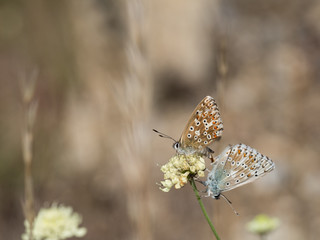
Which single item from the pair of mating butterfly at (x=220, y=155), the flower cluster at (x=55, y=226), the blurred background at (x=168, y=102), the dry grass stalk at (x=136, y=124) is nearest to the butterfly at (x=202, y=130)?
the pair of mating butterfly at (x=220, y=155)

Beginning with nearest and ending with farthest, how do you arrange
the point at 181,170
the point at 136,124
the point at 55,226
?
the point at 181,170, the point at 136,124, the point at 55,226

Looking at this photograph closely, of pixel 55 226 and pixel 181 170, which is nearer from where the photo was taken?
pixel 181 170

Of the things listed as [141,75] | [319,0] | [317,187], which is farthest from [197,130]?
[319,0]

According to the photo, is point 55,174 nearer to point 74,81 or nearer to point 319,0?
point 74,81

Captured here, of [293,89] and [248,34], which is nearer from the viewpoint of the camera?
[293,89]

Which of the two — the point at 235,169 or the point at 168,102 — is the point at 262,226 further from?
the point at 168,102

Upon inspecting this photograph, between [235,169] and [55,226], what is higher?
[55,226]

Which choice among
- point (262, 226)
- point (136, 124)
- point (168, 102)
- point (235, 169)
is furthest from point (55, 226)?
point (168, 102)
